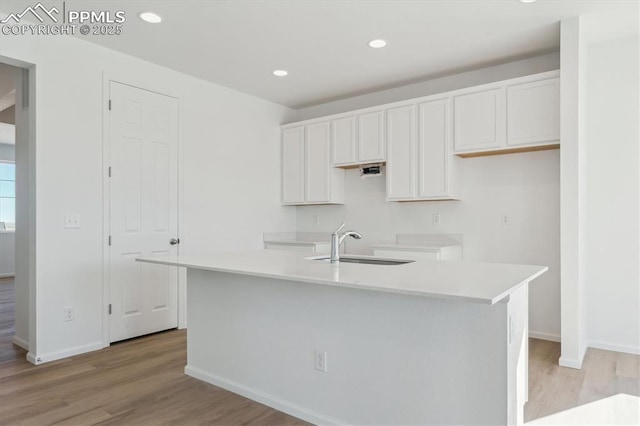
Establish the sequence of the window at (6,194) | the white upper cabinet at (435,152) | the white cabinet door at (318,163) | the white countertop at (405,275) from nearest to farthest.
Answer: the white countertop at (405,275) → the white upper cabinet at (435,152) → the white cabinet door at (318,163) → the window at (6,194)

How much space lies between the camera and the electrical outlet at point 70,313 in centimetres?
336

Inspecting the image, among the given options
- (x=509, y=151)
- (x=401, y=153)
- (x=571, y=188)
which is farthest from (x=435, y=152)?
(x=571, y=188)

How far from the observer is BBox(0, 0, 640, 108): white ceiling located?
2953mm

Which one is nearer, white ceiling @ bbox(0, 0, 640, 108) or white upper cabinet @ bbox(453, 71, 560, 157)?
white ceiling @ bbox(0, 0, 640, 108)

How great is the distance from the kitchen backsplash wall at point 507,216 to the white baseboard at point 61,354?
3.13 metres

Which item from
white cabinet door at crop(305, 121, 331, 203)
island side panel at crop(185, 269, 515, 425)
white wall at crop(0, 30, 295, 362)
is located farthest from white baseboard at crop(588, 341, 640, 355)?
white wall at crop(0, 30, 295, 362)

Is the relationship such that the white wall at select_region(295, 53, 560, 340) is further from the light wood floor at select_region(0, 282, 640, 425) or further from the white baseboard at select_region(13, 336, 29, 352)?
the white baseboard at select_region(13, 336, 29, 352)

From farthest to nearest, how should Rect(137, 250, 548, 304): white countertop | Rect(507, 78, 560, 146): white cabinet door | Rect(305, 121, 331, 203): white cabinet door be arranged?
Rect(305, 121, 331, 203): white cabinet door < Rect(507, 78, 560, 146): white cabinet door < Rect(137, 250, 548, 304): white countertop

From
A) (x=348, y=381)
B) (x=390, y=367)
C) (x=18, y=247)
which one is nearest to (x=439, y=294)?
(x=390, y=367)

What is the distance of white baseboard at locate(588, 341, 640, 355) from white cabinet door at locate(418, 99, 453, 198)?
184cm

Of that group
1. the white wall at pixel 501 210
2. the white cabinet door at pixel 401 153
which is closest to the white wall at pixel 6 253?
the white wall at pixel 501 210

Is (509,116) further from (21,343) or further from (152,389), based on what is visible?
(21,343)

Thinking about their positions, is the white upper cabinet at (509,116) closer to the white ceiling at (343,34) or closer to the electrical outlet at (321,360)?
the white ceiling at (343,34)

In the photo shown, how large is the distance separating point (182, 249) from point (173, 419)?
7.22 feet
